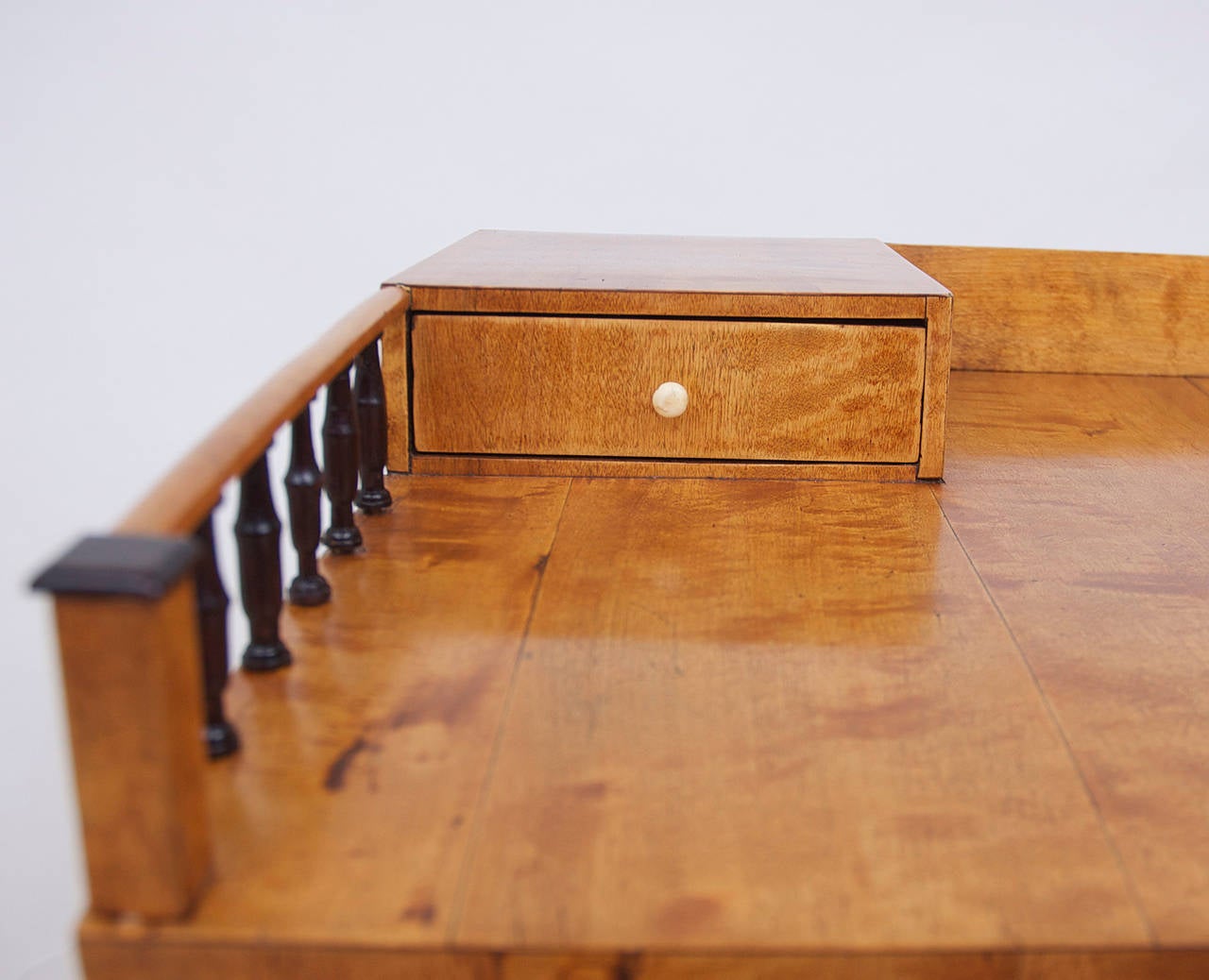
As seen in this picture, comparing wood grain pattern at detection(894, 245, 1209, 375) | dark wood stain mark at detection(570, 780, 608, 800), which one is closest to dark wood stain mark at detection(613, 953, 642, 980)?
dark wood stain mark at detection(570, 780, 608, 800)

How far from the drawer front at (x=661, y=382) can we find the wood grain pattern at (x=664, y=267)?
0.03 m

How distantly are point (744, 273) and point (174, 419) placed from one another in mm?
1803

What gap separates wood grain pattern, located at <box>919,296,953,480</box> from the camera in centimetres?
123

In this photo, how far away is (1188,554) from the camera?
3.64ft

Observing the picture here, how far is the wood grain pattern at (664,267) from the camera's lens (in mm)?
1240

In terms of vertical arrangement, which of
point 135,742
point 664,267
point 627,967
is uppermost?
point 664,267

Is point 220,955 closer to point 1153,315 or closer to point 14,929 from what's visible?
point 1153,315

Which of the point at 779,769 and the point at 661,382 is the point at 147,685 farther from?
the point at 661,382

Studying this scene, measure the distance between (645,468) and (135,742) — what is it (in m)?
0.75

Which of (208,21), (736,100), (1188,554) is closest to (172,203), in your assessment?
(208,21)

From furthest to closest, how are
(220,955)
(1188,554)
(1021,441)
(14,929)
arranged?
(14,929)
(1021,441)
(1188,554)
(220,955)

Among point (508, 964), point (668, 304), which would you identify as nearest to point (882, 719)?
point (508, 964)

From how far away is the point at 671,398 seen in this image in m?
1.24

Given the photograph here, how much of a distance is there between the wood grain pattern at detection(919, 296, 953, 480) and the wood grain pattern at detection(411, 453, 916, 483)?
21 millimetres
